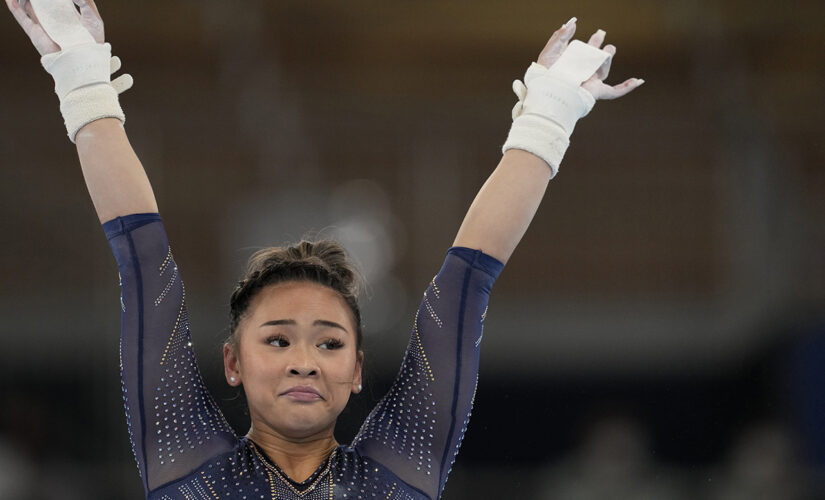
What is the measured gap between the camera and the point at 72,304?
3.46 metres

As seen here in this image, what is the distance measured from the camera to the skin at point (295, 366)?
142 centimetres

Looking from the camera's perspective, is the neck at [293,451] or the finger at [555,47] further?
the finger at [555,47]

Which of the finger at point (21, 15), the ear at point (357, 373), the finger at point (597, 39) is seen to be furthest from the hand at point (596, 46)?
the finger at point (21, 15)

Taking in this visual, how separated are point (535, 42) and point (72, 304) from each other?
2.34 meters

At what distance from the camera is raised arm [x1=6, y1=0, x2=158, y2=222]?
1.39 metres

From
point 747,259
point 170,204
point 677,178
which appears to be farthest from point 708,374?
point 170,204

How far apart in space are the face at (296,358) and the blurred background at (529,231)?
180cm

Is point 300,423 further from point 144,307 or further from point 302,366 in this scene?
point 144,307

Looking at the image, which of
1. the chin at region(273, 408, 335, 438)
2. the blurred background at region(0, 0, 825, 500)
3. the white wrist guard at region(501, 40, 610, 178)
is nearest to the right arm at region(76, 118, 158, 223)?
the chin at region(273, 408, 335, 438)

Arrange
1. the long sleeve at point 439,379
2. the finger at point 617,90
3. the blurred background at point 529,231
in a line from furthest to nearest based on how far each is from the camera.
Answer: the blurred background at point 529,231 < the finger at point 617,90 < the long sleeve at point 439,379

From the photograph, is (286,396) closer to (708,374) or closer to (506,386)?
(506,386)

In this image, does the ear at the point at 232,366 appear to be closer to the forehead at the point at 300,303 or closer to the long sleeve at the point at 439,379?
the forehead at the point at 300,303

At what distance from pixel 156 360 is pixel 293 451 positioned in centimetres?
27

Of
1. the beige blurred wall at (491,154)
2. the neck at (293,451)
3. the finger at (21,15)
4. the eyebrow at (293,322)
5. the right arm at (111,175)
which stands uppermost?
the beige blurred wall at (491,154)
